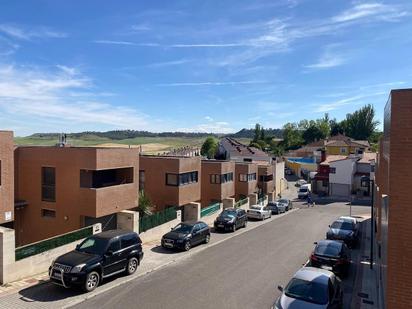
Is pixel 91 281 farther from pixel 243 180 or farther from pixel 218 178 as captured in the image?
pixel 243 180

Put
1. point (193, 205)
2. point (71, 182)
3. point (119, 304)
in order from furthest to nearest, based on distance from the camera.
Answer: point (193, 205), point (71, 182), point (119, 304)

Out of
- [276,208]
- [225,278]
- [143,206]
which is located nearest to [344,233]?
[225,278]

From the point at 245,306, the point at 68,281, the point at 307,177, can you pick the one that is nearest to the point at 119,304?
the point at 68,281

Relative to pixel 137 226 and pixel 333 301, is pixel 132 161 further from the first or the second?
pixel 333 301

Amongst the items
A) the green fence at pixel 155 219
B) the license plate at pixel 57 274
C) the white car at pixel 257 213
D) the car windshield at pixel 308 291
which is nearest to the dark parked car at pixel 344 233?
the white car at pixel 257 213

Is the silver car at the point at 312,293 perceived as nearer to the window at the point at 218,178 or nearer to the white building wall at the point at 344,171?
the window at the point at 218,178

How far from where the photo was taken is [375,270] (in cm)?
1856

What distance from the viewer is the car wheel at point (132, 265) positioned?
53.4 ft

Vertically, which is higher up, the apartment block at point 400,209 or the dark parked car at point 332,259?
the apartment block at point 400,209

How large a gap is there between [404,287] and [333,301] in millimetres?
3602

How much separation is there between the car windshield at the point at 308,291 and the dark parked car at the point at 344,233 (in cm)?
1293

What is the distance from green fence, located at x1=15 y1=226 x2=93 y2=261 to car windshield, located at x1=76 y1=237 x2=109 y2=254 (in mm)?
Result: 1848

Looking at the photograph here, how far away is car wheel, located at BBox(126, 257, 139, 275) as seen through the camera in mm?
16288

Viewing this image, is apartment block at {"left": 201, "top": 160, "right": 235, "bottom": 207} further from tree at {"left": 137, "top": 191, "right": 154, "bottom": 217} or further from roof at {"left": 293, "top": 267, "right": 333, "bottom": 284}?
roof at {"left": 293, "top": 267, "right": 333, "bottom": 284}
